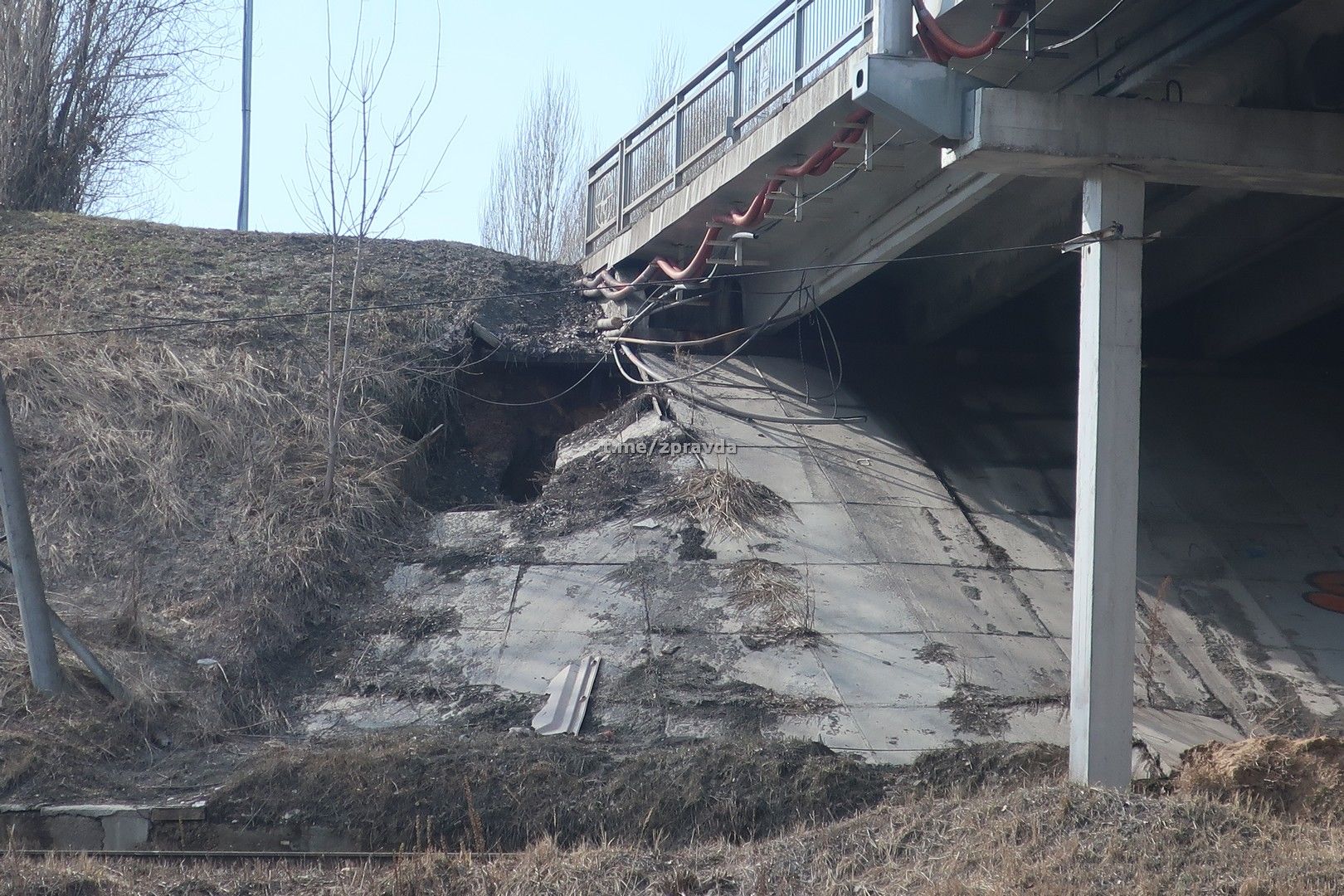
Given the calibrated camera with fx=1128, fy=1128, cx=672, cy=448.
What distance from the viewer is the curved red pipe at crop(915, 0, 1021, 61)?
8.08m

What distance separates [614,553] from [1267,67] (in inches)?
285

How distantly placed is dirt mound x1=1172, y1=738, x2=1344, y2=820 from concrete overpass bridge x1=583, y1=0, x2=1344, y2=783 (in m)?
0.57

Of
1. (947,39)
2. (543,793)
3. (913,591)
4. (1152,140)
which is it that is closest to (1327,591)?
(913,591)

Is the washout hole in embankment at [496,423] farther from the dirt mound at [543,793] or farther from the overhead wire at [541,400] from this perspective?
the dirt mound at [543,793]

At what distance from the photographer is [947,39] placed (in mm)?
8172

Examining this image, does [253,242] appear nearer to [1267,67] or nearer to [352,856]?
[352,856]

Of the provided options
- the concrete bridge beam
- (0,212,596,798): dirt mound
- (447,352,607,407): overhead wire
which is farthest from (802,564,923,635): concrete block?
(447,352,607,407): overhead wire

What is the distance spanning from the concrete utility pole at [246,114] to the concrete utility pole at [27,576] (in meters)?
17.2

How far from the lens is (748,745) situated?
8.55m

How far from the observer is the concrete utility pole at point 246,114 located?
26094 millimetres

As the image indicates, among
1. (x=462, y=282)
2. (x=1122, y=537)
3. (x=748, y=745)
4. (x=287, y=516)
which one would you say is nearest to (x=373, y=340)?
(x=462, y=282)

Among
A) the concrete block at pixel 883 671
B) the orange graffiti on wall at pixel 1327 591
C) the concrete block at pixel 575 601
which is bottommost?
the concrete block at pixel 883 671

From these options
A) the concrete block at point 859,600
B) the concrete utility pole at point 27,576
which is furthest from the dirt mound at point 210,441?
the concrete block at point 859,600

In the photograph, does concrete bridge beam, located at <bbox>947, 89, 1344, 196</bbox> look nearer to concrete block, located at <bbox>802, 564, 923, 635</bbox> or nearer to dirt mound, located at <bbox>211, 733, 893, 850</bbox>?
concrete block, located at <bbox>802, 564, 923, 635</bbox>
